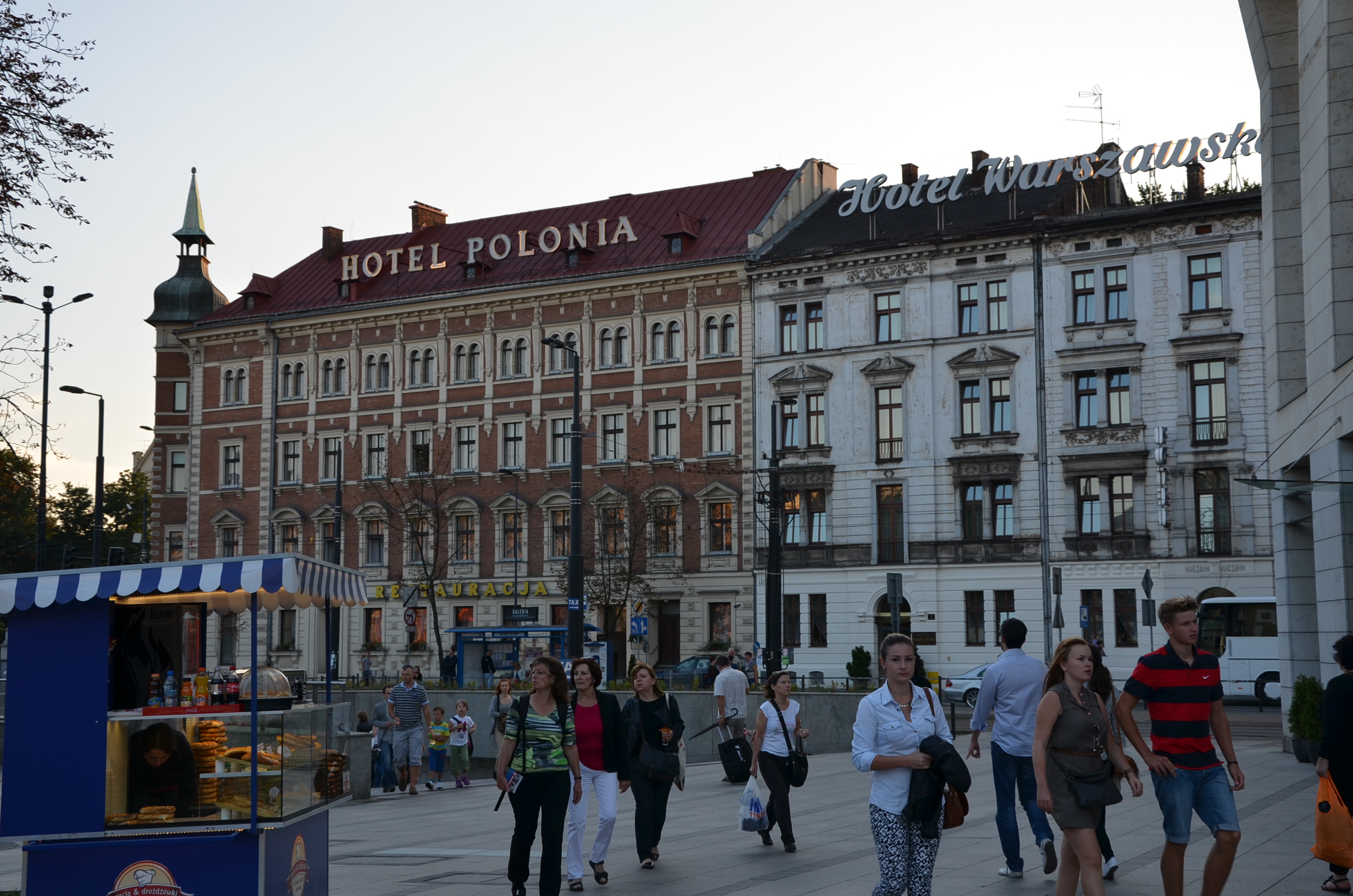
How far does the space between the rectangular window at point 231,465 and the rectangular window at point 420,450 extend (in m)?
9.29

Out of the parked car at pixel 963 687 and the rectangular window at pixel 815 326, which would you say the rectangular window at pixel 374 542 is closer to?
the rectangular window at pixel 815 326

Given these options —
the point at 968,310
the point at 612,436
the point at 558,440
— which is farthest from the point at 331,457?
the point at 968,310

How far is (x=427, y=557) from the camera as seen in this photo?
62438mm

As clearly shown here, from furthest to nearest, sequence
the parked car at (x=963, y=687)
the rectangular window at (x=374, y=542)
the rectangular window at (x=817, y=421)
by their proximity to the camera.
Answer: the rectangular window at (x=374, y=542), the rectangular window at (x=817, y=421), the parked car at (x=963, y=687)

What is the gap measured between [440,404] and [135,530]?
162 feet

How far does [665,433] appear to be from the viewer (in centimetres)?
5834

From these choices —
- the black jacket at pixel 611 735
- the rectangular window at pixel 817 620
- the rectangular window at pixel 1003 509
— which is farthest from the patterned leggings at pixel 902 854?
the rectangular window at pixel 817 620

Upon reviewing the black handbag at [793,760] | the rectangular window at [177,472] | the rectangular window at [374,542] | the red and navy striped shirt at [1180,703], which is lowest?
the black handbag at [793,760]

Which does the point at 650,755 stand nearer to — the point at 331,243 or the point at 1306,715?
the point at 1306,715

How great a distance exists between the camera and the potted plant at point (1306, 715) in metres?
21.4

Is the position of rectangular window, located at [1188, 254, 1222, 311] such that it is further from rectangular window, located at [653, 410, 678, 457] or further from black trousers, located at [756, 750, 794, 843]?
black trousers, located at [756, 750, 794, 843]

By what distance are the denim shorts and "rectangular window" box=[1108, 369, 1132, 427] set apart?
4241 cm

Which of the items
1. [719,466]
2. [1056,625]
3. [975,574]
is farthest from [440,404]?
[1056,625]

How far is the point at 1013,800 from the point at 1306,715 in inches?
448
